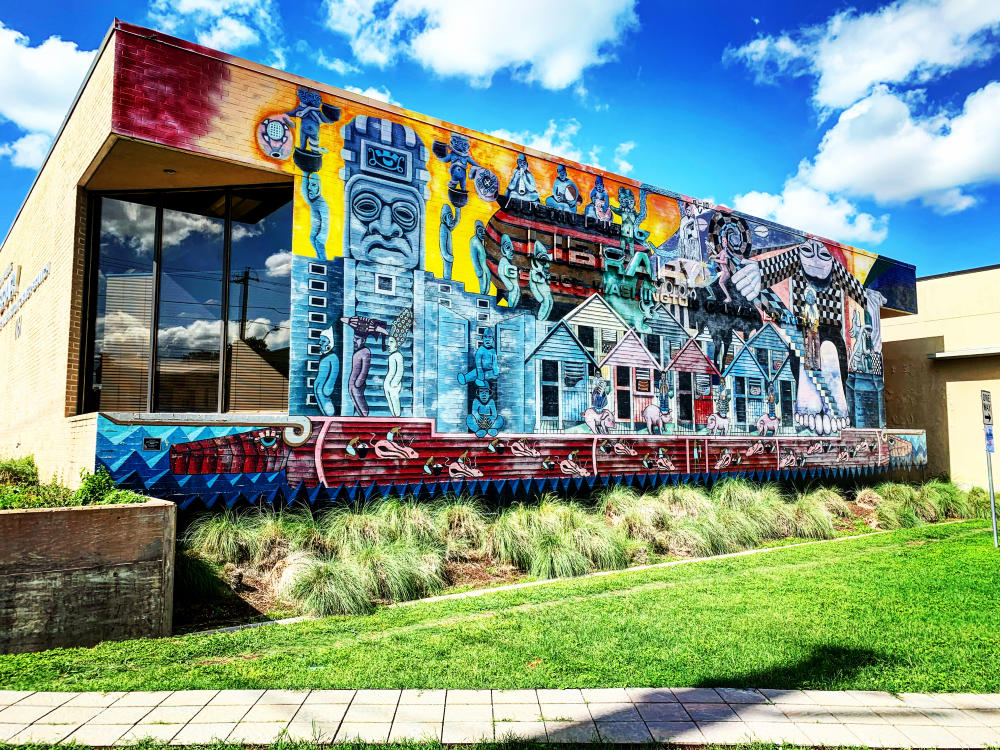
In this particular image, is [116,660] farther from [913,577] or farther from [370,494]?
[913,577]

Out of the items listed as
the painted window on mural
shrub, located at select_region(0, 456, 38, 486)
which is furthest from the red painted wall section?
shrub, located at select_region(0, 456, 38, 486)

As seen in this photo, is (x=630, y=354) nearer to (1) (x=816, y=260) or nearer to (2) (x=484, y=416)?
(2) (x=484, y=416)

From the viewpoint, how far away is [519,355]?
13.0 meters

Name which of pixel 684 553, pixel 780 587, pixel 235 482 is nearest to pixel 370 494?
pixel 235 482

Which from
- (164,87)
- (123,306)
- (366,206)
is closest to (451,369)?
(366,206)

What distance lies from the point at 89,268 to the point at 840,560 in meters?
12.3

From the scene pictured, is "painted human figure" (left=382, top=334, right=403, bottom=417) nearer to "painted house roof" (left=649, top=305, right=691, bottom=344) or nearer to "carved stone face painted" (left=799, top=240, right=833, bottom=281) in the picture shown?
"painted house roof" (left=649, top=305, right=691, bottom=344)

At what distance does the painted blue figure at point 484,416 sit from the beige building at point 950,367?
1734cm

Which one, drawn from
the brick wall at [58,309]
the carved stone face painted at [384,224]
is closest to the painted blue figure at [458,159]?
the carved stone face painted at [384,224]

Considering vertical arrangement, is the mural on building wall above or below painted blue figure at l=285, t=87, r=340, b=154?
below

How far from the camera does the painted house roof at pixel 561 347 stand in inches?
525

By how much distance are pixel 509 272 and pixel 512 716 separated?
9623 mm

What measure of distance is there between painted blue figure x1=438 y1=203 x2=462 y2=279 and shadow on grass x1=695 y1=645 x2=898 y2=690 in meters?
8.53

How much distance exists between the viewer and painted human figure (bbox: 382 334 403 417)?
11195mm
